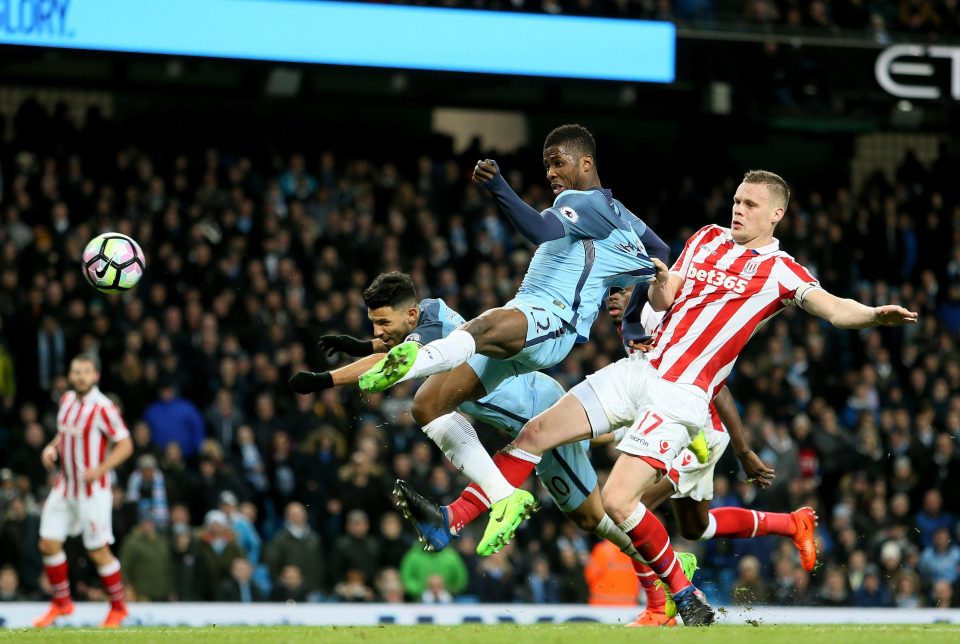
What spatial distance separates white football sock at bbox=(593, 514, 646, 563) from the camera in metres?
9.41


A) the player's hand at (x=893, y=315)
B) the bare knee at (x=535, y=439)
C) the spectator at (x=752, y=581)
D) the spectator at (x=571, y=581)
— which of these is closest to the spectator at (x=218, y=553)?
the spectator at (x=571, y=581)

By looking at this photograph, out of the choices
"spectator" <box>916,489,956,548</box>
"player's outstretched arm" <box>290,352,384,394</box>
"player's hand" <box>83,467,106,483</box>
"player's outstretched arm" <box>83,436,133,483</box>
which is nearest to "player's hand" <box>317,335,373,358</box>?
A: "player's outstretched arm" <box>290,352,384,394</box>

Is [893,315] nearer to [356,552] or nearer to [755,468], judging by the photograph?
[755,468]

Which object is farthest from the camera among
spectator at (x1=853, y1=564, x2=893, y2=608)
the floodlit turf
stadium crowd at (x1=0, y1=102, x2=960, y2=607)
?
spectator at (x1=853, y1=564, x2=893, y2=608)

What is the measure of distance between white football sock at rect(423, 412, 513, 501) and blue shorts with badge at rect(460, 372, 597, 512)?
22cm

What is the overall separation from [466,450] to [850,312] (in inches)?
90.9

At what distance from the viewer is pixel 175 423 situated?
588 inches

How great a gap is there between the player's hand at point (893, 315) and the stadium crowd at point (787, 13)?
35.7 ft

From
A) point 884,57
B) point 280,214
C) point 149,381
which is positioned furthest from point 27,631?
point 884,57

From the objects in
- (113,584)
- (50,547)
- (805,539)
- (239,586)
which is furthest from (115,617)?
(805,539)

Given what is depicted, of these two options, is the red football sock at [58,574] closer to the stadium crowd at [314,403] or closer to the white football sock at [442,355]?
the stadium crowd at [314,403]

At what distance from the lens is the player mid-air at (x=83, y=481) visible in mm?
12531

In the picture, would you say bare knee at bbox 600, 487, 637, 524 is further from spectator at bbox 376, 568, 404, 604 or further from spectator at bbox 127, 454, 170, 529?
spectator at bbox 127, 454, 170, 529

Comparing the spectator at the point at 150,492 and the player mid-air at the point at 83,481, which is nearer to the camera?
the player mid-air at the point at 83,481
